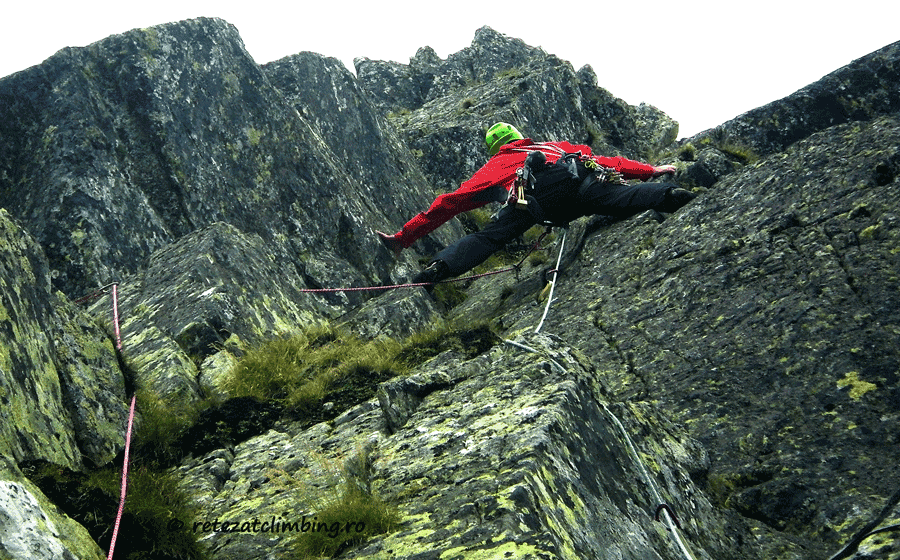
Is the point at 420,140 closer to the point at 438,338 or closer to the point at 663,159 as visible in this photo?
the point at 663,159

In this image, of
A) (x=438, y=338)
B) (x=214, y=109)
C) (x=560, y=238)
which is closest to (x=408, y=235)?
(x=560, y=238)

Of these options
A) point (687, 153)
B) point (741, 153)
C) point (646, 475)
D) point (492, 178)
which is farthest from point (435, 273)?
point (646, 475)

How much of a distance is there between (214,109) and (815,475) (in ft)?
38.0

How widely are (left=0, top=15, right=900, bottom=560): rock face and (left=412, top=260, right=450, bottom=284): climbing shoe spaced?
51 centimetres

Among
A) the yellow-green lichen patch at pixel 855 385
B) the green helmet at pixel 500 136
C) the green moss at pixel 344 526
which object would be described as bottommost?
the yellow-green lichen patch at pixel 855 385

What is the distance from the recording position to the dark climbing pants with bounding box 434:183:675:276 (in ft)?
40.0

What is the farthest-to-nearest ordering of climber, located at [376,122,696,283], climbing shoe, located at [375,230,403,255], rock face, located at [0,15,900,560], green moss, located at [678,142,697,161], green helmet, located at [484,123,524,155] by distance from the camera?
green moss, located at [678,142,697,161]
green helmet, located at [484,123,524,155]
climbing shoe, located at [375,230,403,255]
climber, located at [376,122,696,283]
rock face, located at [0,15,900,560]

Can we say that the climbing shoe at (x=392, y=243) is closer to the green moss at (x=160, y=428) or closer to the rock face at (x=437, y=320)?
the rock face at (x=437, y=320)

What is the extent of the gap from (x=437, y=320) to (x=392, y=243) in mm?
2446

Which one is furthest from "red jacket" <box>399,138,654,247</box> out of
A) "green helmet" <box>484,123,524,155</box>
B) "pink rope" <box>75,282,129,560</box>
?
"pink rope" <box>75,282,129,560</box>

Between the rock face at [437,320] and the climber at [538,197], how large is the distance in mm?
364

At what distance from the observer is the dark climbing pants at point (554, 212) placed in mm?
12188

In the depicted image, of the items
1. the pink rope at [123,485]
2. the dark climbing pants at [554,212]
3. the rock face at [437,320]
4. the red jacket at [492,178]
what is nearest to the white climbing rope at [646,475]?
Result: the rock face at [437,320]

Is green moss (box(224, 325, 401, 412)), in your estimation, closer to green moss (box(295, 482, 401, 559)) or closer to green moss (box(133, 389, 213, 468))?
green moss (box(133, 389, 213, 468))
